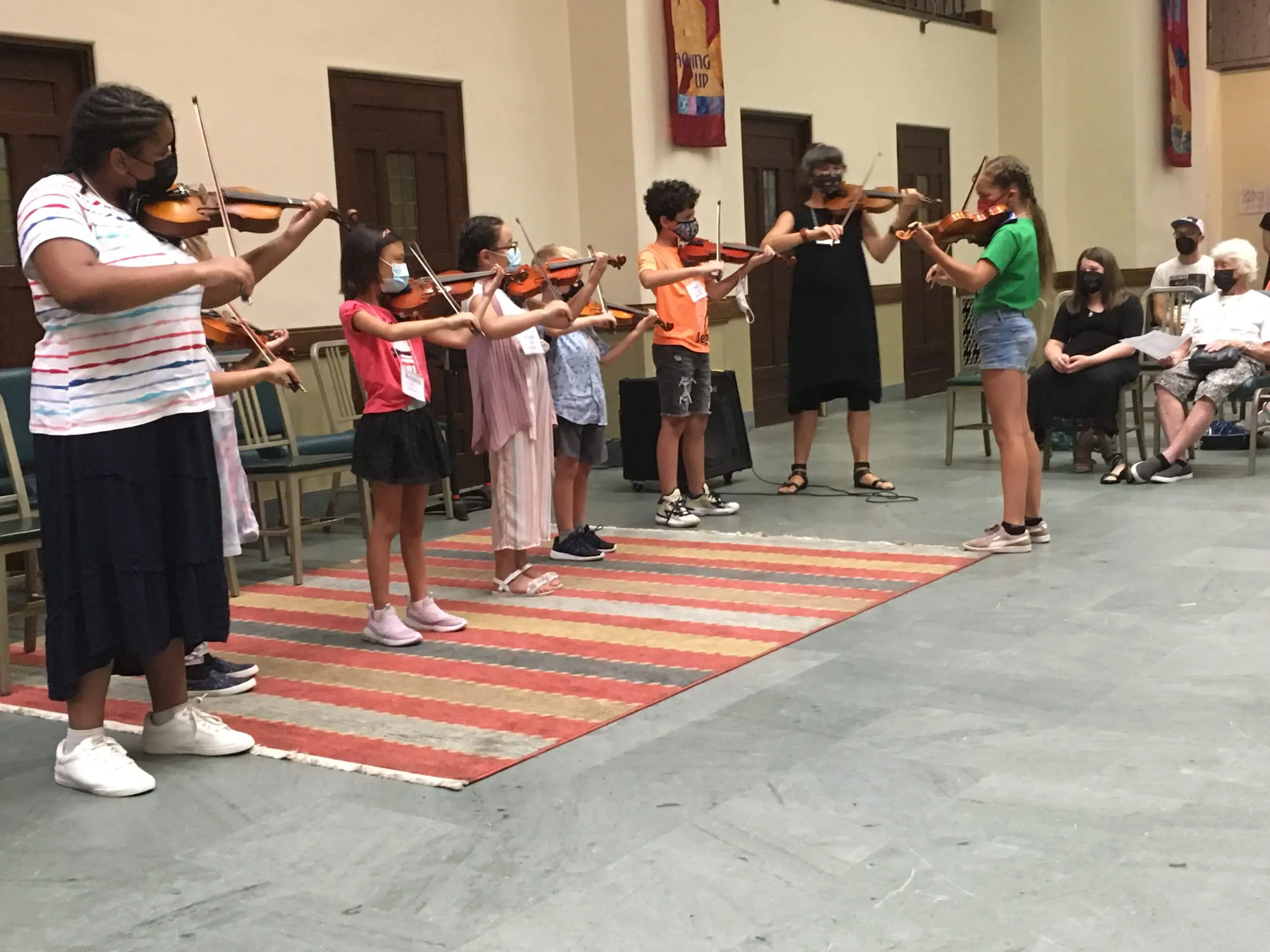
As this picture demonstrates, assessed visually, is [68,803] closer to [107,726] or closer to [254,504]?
[107,726]

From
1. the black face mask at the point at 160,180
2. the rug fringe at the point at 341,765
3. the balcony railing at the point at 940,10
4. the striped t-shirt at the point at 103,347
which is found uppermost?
the balcony railing at the point at 940,10

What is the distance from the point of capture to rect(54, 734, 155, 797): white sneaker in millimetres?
2803

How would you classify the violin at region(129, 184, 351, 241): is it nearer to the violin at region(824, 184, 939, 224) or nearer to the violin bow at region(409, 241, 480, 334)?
the violin bow at region(409, 241, 480, 334)

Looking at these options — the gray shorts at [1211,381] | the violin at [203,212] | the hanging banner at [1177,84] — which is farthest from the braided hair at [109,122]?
the hanging banner at [1177,84]

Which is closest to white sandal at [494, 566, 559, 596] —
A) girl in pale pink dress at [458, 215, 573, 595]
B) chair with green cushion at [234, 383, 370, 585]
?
girl in pale pink dress at [458, 215, 573, 595]

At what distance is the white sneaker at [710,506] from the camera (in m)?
5.76

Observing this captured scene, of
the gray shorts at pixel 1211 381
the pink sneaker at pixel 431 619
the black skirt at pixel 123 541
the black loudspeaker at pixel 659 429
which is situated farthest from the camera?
the black loudspeaker at pixel 659 429

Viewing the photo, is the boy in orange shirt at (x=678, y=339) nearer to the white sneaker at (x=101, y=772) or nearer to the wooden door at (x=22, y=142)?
the wooden door at (x=22, y=142)

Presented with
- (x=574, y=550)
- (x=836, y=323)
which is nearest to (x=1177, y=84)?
(x=836, y=323)

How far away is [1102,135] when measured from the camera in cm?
1143

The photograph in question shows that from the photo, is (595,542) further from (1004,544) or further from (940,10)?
(940,10)

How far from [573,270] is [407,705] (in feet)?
6.20

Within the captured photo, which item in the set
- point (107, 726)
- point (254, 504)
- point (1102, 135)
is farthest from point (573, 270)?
point (1102, 135)

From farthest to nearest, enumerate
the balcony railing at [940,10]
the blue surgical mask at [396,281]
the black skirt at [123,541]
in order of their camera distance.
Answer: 1. the balcony railing at [940,10]
2. the blue surgical mask at [396,281]
3. the black skirt at [123,541]
